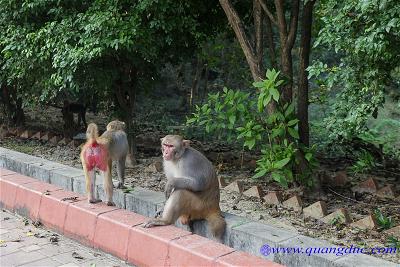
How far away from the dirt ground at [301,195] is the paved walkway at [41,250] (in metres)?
1.52

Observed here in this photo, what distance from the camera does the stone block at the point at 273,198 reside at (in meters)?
5.71

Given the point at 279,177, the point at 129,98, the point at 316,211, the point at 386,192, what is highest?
the point at 129,98

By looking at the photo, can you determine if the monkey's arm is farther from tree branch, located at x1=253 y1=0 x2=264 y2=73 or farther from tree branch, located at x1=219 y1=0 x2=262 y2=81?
tree branch, located at x1=253 y1=0 x2=264 y2=73

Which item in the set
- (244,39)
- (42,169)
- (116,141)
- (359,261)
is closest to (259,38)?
(244,39)

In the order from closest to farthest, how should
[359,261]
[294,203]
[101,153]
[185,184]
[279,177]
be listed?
[359,261]
[185,184]
[101,153]
[279,177]
[294,203]

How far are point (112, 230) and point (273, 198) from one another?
2.06m

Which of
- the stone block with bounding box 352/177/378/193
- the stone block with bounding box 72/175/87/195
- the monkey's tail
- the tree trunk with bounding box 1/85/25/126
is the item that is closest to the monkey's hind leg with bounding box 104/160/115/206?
the monkey's tail

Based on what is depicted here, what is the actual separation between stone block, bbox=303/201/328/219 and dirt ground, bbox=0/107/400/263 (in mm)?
77

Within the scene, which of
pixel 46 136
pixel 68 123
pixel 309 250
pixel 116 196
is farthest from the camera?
pixel 68 123

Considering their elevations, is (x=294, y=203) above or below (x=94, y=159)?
below

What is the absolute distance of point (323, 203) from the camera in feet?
17.7

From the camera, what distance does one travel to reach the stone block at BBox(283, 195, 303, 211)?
5.57 m

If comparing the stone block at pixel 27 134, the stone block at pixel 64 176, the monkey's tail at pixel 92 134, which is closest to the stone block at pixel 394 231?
the monkey's tail at pixel 92 134

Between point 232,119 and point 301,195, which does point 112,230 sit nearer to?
point 232,119
